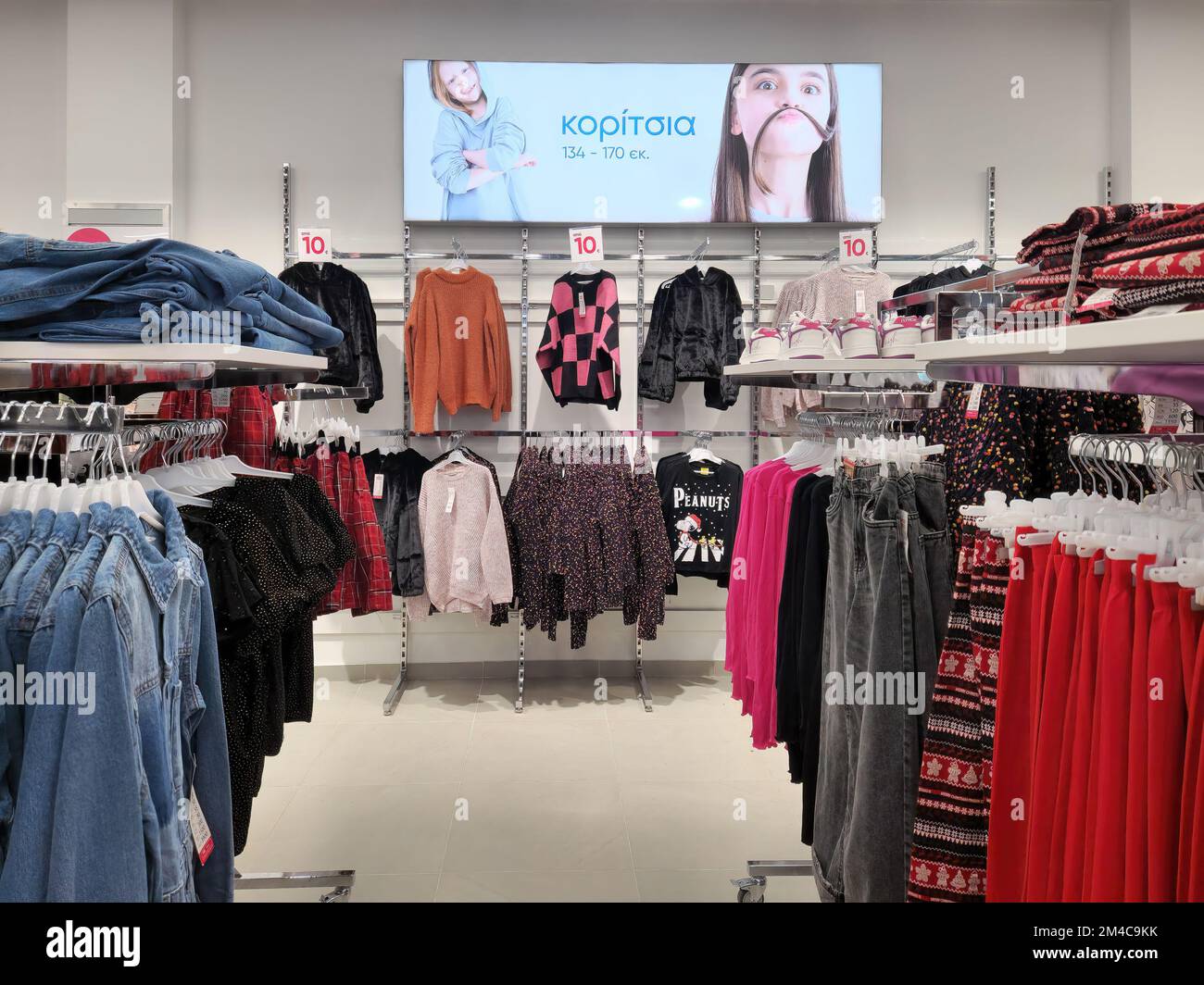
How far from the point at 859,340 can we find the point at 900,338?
12 centimetres

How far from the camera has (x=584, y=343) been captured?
480 centimetres

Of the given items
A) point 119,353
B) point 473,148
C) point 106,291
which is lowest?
point 119,353

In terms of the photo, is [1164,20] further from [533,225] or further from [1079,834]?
[1079,834]

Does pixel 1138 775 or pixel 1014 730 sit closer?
pixel 1138 775

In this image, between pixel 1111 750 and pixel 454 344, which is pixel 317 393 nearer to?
pixel 454 344

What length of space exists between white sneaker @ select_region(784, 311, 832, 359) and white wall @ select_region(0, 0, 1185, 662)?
2.44 meters

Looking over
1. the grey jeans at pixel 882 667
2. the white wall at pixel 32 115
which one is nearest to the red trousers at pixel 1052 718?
the grey jeans at pixel 882 667

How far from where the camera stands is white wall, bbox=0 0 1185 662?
5.00 m

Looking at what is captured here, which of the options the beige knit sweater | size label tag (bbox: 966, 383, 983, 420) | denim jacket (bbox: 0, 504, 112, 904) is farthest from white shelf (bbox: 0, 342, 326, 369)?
the beige knit sweater

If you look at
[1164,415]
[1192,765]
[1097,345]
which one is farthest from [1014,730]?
[1164,415]

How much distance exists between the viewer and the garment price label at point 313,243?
4520 mm

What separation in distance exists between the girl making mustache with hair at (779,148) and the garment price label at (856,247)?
21cm

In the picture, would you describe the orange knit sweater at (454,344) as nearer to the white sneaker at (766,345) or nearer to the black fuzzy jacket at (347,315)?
the black fuzzy jacket at (347,315)
